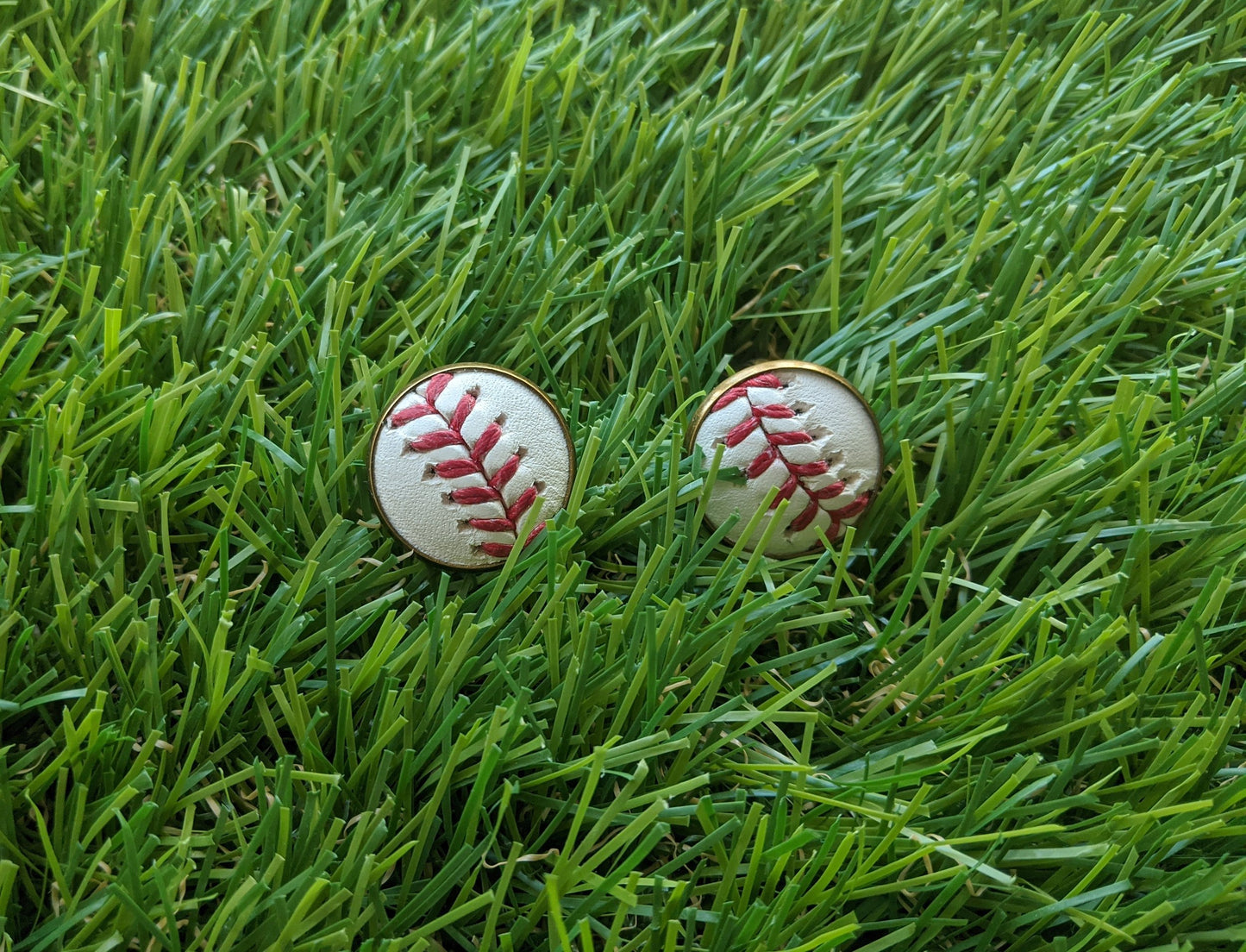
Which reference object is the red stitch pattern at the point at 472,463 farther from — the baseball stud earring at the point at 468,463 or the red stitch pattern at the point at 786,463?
the red stitch pattern at the point at 786,463

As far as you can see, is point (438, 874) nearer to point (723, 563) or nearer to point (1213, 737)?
point (723, 563)

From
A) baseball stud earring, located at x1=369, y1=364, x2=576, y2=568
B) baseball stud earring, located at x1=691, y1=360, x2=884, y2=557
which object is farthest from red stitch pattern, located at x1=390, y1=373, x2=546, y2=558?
baseball stud earring, located at x1=691, y1=360, x2=884, y2=557

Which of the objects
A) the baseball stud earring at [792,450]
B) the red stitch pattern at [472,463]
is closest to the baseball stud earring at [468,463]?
the red stitch pattern at [472,463]

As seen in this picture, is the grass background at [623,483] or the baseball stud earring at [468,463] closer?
the grass background at [623,483]

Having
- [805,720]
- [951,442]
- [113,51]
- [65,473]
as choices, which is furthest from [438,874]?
[113,51]
